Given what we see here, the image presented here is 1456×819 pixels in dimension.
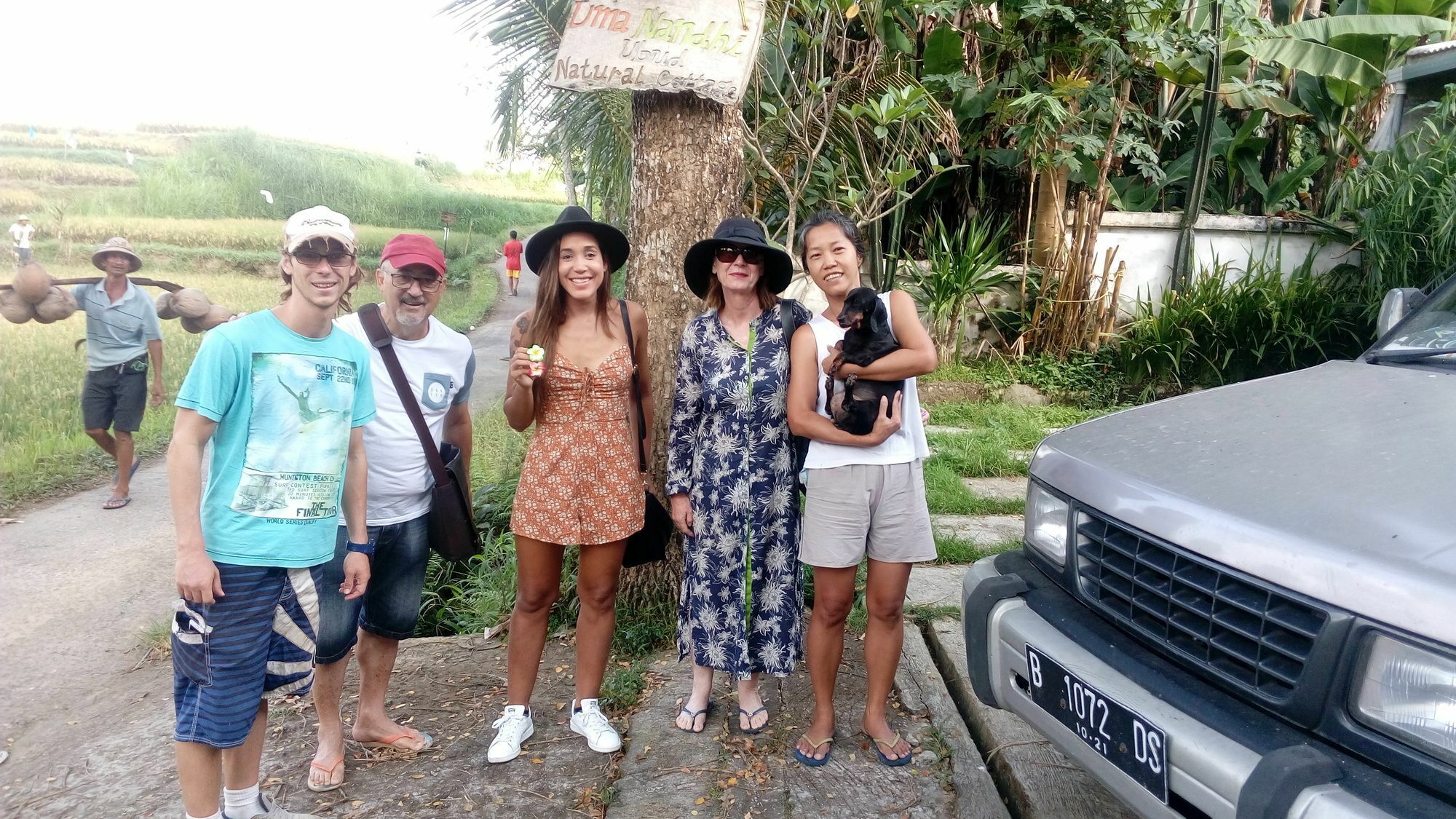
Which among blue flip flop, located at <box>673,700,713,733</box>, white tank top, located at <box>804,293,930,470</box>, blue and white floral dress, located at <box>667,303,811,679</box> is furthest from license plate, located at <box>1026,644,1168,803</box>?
blue flip flop, located at <box>673,700,713,733</box>

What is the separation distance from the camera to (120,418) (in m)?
4.66

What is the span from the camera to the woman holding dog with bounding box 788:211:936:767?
2832mm

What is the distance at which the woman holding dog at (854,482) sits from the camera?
9.29 feet

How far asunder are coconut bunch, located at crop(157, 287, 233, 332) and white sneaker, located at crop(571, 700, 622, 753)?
10.0 feet

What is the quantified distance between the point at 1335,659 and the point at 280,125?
Answer: 5.37 m

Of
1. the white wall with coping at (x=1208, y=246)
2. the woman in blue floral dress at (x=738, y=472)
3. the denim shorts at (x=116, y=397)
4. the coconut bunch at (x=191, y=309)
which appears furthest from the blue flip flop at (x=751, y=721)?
the white wall with coping at (x=1208, y=246)

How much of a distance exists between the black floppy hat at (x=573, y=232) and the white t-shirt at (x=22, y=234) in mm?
2876

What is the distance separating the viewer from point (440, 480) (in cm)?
295

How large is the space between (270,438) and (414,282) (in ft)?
2.42

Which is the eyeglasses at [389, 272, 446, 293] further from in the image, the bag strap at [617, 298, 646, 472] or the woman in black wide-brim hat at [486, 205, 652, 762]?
the bag strap at [617, 298, 646, 472]

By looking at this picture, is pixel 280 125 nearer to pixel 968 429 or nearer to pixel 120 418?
pixel 120 418

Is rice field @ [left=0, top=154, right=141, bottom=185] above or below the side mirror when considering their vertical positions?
above

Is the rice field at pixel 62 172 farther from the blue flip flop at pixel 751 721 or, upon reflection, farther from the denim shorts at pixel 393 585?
the blue flip flop at pixel 751 721

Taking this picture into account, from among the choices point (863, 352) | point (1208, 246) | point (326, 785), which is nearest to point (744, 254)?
point (863, 352)
